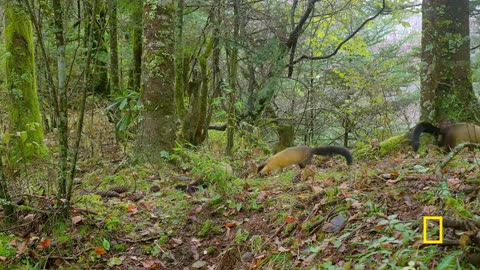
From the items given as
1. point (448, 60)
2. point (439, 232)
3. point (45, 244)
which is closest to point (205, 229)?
point (45, 244)

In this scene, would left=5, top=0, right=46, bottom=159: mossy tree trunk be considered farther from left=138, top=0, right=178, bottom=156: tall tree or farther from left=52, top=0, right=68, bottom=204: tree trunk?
left=52, top=0, right=68, bottom=204: tree trunk

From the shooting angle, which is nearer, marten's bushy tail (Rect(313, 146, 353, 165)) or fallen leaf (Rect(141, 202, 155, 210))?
fallen leaf (Rect(141, 202, 155, 210))

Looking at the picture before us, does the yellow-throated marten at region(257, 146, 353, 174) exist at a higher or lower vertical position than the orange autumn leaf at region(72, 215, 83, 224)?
higher

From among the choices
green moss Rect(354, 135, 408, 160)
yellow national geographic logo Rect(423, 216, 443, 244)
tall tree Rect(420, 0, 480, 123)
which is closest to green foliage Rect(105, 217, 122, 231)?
yellow national geographic logo Rect(423, 216, 443, 244)

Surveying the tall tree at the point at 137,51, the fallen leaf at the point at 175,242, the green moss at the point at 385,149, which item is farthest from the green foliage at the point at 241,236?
the tall tree at the point at 137,51

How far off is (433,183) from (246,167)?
12.3 ft

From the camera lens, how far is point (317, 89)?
13039 millimetres

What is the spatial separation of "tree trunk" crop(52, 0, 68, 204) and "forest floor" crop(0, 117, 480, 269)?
27 centimetres

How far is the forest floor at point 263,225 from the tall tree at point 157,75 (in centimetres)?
101

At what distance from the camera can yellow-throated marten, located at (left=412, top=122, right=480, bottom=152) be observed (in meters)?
5.17

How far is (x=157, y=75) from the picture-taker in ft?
19.0

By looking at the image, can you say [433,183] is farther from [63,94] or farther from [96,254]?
[63,94]

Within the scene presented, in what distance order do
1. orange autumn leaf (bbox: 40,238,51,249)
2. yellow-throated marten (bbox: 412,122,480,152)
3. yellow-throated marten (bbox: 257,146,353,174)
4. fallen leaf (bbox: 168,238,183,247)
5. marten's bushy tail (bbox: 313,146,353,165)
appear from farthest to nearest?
yellow-throated marten (bbox: 257,146,353,174)
marten's bushy tail (bbox: 313,146,353,165)
yellow-throated marten (bbox: 412,122,480,152)
fallen leaf (bbox: 168,238,183,247)
orange autumn leaf (bbox: 40,238,51,249)

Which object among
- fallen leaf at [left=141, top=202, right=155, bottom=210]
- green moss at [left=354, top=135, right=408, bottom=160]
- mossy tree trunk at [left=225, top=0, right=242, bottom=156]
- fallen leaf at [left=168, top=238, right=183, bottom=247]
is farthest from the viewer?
mossy tree trunk at [left=225, top=0, right=242, bottom=156]
